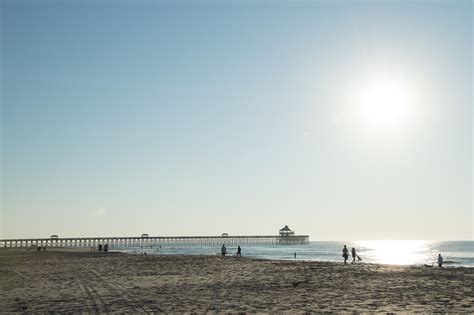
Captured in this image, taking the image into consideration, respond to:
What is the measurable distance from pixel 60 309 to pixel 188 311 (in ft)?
11.7

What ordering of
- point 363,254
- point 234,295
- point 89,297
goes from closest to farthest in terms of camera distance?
point 89,297, point 234,295, point 363,254

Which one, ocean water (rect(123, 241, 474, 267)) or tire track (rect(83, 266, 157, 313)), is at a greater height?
tire track (rect(83, 266, 157, 313))

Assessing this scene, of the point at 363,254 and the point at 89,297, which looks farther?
the point at 363,254

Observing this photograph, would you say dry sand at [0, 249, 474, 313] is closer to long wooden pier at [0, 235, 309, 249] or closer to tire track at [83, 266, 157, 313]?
tire track at [83, 266, 157, 313]

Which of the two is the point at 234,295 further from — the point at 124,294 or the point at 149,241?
the point at 149,241

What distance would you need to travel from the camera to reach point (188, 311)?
11.0 m

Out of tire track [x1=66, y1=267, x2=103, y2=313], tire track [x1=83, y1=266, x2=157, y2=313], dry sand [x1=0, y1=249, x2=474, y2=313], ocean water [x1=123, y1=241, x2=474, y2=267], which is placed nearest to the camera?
tire track [x1=83, y1=266, x2=157, y2=313]

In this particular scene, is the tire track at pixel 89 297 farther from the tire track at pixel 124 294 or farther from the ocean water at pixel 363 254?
the ocean water at pixel 363 254

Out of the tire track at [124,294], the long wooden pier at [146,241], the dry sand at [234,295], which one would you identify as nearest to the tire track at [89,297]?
the dry sand at [234,295]

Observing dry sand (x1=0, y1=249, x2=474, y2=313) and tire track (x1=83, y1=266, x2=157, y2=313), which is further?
dry sand (x1=0, y1=249, x2=474, y2=313)

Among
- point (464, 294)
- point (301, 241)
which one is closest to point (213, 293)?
point (464, 294)

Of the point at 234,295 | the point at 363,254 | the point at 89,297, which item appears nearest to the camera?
the point at 89,297

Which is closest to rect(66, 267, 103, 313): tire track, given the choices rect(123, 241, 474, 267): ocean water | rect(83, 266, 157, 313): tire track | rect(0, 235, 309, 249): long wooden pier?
rect(83, 266, 157, 313): tire track

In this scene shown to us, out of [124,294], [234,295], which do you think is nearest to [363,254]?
[234,295]
